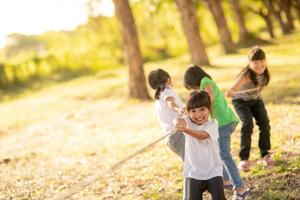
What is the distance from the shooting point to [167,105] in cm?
661

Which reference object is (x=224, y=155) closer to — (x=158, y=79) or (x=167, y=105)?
(x=167, y=105)

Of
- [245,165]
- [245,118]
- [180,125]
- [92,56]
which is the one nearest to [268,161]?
[245,165]

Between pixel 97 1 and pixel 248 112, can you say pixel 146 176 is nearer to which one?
pixel 248 112

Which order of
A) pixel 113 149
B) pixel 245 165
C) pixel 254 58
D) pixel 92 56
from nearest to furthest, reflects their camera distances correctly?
pixel 254 58
pixel 245 165
pixel 113 149
pixel 92 56

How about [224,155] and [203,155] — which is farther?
[224,155]

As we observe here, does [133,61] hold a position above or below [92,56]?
below

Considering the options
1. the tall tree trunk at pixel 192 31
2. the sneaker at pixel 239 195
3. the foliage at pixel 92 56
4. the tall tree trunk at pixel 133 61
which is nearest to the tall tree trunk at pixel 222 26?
the foliage at pixel 92 56

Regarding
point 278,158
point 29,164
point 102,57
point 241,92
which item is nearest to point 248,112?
point 241,92

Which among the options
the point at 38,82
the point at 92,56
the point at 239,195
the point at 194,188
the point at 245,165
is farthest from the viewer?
the point at 92,56

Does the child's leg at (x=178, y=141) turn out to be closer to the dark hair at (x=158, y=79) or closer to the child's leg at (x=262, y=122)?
the dark hair at (x=158, y=79)

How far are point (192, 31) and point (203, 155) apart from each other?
20.5 meters

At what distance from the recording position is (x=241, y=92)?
7.36 meters

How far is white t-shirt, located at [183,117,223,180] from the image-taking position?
5.15 meters

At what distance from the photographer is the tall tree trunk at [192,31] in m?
24.8
